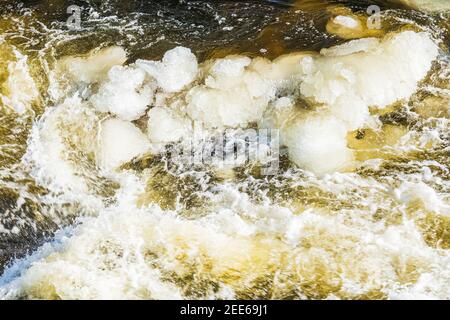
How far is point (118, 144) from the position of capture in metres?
5.23

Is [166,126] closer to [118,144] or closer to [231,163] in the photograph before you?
[118,144]

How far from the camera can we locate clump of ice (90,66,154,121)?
5.37 m

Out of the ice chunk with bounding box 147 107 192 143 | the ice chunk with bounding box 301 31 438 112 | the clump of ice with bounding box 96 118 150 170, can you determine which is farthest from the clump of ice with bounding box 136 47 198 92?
the ice chunk with bounding box 301 31 438 112

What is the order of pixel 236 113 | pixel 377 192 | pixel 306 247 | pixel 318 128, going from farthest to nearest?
1. pixel 236 113
2. pixel 318 128
3. pixel 377 192
4. pixel 306 247

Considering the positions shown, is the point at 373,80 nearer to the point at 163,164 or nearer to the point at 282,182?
the point at 282,182

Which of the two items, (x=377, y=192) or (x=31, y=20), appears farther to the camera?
(x=31, y=20)

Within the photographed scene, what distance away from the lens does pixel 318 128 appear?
4898 mm

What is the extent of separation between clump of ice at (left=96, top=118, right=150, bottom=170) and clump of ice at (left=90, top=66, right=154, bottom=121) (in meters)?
0.14

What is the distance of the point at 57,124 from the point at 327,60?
290 cm

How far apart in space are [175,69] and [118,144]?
1.01 meters

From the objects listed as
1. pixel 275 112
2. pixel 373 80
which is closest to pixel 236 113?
pixel 275 112

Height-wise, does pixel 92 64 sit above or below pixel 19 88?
above

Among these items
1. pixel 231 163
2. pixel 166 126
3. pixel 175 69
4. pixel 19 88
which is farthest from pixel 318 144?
pixel 19 88

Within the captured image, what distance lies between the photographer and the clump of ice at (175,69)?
5.52m
